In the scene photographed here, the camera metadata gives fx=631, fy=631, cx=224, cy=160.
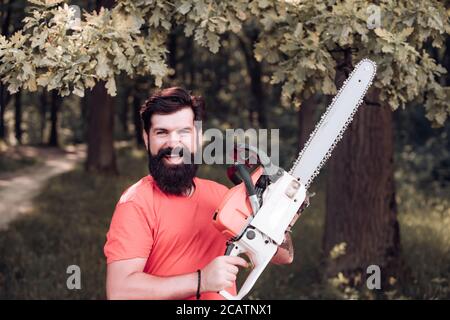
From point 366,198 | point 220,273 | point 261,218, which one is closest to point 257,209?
point 261,218

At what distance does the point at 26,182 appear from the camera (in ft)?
44.1

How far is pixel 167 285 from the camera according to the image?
2537mm

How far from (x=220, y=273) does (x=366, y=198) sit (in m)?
3.69

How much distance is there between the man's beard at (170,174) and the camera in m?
2.72

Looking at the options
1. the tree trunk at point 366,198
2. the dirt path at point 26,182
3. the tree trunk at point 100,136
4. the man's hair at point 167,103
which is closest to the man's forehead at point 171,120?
the man's hair at point 167,103

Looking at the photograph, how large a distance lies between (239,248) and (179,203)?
1.21 feet

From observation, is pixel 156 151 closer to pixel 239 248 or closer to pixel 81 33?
pixel 239 248

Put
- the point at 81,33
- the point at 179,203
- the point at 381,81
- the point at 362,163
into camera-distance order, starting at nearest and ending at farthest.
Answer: the point at 179,203
the point at 81,33
the point at 381,81
the point at 362,163

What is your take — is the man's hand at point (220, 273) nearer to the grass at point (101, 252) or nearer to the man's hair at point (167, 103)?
the man's hair at point (167, 103)

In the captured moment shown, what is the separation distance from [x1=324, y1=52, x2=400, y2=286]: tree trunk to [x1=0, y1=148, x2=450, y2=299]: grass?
0.34m

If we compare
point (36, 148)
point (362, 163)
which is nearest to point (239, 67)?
point (36, 148)

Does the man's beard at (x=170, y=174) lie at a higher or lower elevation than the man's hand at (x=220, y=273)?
higher

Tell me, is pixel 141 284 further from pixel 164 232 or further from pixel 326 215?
pixel 326 215

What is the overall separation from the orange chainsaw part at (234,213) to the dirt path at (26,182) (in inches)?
269
